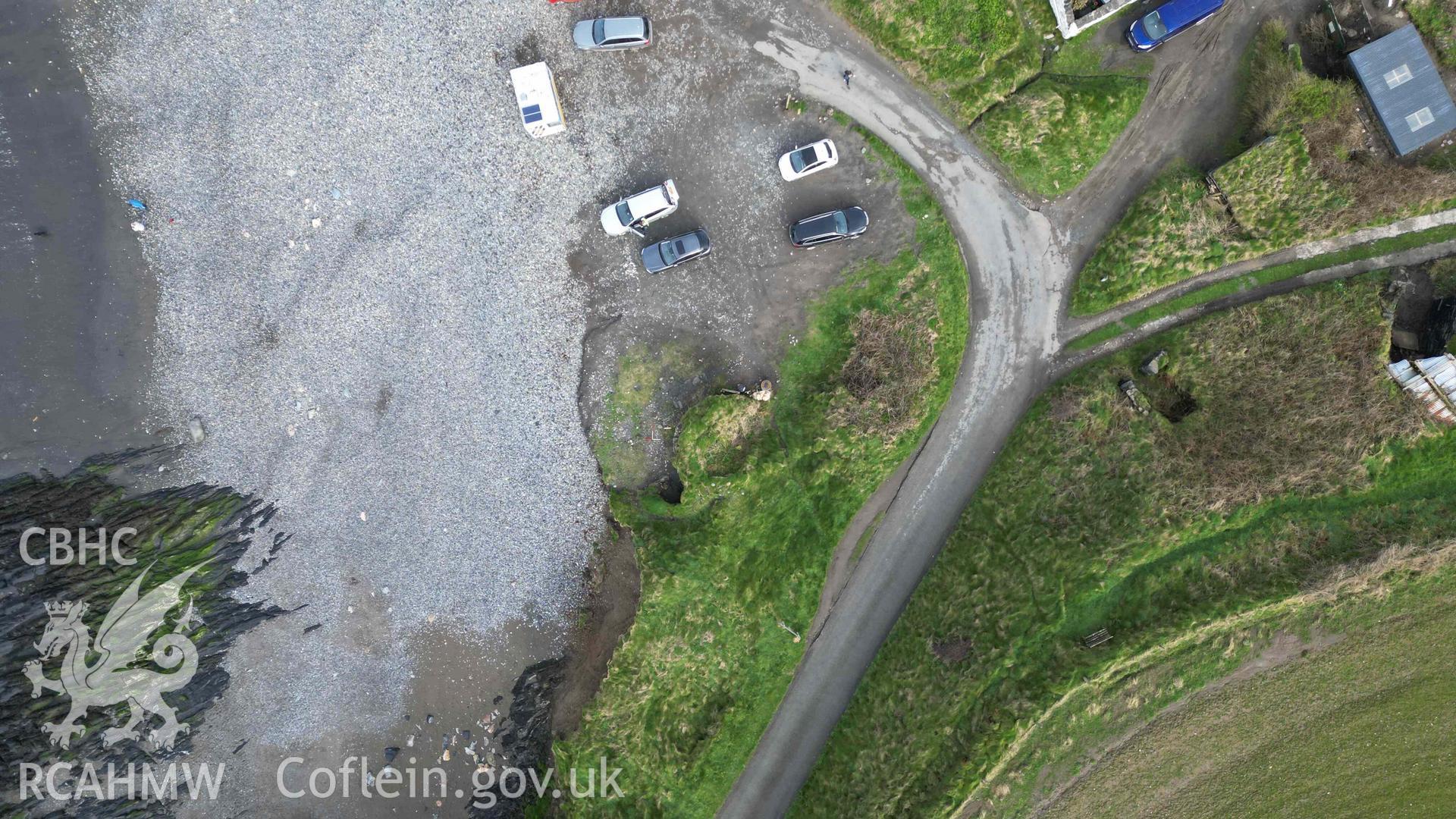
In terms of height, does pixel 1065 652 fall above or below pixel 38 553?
below

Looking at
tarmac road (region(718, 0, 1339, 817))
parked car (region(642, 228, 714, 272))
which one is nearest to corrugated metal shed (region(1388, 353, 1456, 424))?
tarmac road (region(718, 0, 1339, 817))

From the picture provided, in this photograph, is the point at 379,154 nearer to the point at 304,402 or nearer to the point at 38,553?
the point at 304,402

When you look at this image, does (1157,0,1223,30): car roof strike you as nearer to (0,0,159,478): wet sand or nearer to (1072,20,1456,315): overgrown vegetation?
(1072,20,1456,315): overgrown vegetation

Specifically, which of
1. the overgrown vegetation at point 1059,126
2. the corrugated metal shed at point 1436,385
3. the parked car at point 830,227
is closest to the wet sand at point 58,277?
the parked car at point 830,227

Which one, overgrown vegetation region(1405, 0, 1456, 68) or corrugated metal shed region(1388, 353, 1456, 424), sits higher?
overgrown vegetation region(1405, 0, 1456, 68)

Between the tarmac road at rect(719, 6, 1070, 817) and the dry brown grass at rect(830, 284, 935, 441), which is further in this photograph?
the tarmac road at rect(719, 6, 1070, 817)

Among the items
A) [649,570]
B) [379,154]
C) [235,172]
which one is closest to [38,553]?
[235,172]

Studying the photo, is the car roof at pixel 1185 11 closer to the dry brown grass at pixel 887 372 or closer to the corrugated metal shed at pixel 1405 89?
the corrugated metal shed at pixel 1405 89
